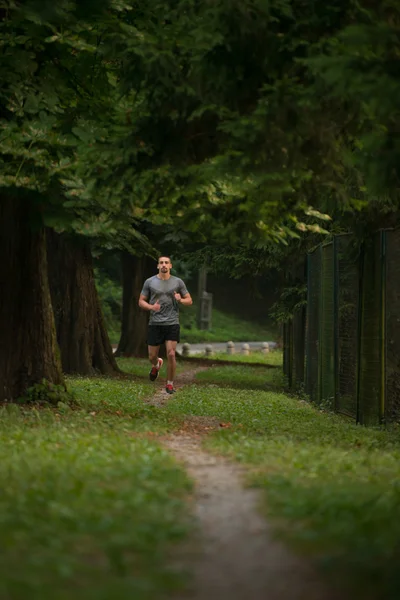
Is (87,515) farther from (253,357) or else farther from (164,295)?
(253,357)

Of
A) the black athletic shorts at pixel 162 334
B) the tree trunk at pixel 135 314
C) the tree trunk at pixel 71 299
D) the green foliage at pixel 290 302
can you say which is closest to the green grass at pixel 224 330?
the tree trunk at pixel 135 314

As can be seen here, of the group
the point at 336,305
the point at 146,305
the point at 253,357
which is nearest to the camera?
the point at 336,305

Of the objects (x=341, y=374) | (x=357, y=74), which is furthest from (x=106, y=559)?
(x=341, y=374)

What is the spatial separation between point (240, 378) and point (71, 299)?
7925 millimetres

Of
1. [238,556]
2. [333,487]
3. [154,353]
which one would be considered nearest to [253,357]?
[154,353]

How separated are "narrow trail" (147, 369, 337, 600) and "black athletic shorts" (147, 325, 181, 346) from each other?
35.8 ft

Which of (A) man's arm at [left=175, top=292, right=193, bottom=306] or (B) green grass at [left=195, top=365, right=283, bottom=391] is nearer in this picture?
(A) man's arm at [left=175, top=292, right=193, bottom=306]

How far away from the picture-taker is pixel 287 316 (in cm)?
2686

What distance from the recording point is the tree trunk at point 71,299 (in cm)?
2669

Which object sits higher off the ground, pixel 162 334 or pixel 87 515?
pixel 162 334

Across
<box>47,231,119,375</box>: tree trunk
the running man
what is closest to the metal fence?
the running man

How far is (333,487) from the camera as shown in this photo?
8883mm

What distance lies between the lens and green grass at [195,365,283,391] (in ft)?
102

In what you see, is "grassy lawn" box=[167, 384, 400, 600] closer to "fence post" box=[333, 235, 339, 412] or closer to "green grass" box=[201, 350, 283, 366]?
"fence post" box=[333, 235, 339, 412]
